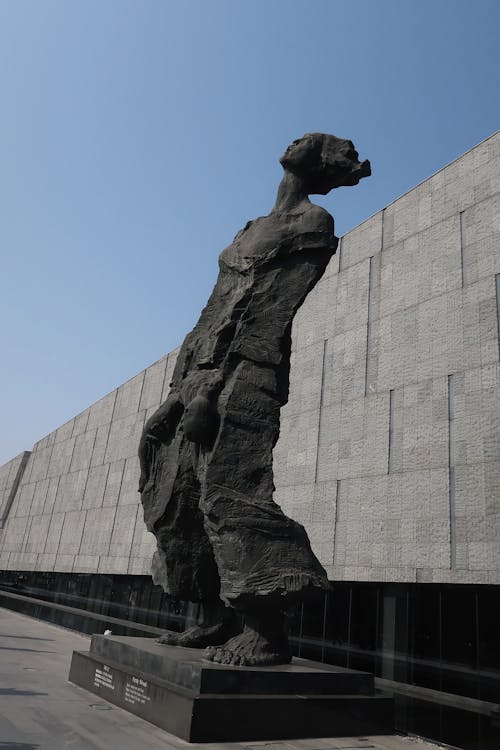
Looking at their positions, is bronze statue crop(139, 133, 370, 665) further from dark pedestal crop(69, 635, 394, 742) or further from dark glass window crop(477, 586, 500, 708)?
dark glass window crop(477, 586, 500, 708)

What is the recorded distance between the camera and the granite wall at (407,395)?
32.7 ft

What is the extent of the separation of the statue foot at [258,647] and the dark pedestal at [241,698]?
0.28ft

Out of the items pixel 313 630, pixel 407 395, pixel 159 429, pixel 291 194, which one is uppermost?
pixel 407 395

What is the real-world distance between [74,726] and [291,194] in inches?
188

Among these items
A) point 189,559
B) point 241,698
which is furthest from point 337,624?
point 241,698

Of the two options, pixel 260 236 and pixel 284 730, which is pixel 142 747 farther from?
pixel 260 236

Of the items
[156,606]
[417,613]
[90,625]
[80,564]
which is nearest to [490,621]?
[417,613]

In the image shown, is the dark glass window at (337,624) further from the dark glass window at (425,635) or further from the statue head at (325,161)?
the statue head at (325,161)

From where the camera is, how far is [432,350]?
37.0ft

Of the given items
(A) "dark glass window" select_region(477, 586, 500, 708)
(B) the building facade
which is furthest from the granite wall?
(A) "dark glass window" select_region(477, 586, 500, 708)

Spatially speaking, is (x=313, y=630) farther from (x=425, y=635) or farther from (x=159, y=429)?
(x=159, y=429)

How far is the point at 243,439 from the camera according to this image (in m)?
5.00

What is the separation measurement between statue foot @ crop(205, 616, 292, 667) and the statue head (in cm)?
405

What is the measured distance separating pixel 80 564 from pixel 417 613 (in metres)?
16.8
